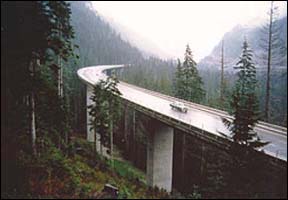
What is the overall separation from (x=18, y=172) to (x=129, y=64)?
4546cm

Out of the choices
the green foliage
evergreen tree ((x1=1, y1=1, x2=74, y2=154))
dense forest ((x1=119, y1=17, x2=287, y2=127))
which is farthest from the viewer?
the green foliage

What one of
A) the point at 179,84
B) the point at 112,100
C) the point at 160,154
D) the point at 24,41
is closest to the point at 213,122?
the point at 160,154

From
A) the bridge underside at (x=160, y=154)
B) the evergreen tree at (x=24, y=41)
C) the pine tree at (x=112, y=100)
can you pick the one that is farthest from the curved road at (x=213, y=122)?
the evergreen tree at (x=24, y=41)

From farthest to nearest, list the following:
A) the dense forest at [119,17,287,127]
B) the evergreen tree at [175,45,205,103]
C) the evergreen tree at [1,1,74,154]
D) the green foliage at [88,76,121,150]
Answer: the evergreen tree at [175,45,205,103]
the green foliage at [88,76,121,150]
the dense forest at [119,17,287,127]
the evergreen tree at [1,1,74,154]

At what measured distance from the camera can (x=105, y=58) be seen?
6119cm

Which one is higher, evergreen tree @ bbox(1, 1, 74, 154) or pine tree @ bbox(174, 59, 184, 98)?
evergreen tree @ bbox(1, 1, 74, 154)

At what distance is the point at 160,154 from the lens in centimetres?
3300

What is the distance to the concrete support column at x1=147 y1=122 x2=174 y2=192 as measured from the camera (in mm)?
32500

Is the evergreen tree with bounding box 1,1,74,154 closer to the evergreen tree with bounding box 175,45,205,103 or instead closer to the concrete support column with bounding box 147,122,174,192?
the concrete support column with bounding box 147,122,174,192

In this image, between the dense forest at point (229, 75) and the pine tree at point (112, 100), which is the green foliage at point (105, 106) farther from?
the dense forest at point (229, 75)

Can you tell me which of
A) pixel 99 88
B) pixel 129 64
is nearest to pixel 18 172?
pixel 99 88

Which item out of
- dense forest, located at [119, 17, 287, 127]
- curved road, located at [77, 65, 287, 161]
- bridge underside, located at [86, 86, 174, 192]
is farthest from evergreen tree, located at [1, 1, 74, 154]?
bridge underside, located at [86, 86, 174, 192]

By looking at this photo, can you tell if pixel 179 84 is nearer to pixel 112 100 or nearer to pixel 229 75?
pixel 229 75

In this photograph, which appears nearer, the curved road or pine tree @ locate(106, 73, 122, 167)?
the curved road
